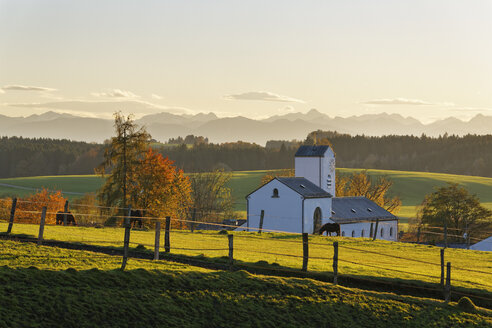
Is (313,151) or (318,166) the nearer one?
(318,166)

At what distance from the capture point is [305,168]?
7525 centimetres

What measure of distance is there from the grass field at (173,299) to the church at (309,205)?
3462cm

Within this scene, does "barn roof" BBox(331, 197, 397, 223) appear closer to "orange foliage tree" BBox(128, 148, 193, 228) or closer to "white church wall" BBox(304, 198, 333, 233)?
"white church wall" BBox(304, 198, 333, 233)

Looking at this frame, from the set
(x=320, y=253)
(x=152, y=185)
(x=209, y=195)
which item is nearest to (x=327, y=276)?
(x=320, y=253)

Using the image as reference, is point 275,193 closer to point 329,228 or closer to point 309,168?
point 329,228

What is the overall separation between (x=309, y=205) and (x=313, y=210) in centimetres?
94

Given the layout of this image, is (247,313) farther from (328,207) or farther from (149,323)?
(328,207)

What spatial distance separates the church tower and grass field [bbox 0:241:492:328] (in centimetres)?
4754

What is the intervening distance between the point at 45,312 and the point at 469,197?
270ft

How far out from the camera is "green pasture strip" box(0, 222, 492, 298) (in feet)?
107

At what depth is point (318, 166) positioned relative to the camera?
244ft

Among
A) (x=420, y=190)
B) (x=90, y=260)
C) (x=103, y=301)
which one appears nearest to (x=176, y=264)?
(x=90, y=260)

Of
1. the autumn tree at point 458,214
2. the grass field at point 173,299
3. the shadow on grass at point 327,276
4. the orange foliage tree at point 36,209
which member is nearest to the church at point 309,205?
the autumn tree at point 458,214

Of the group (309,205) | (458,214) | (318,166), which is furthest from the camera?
(458,214)
